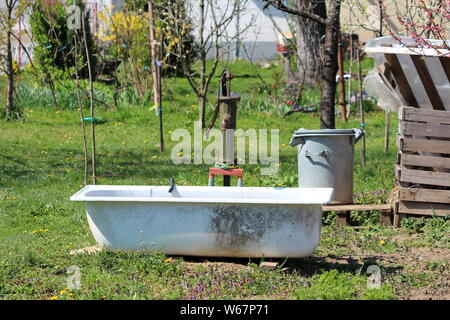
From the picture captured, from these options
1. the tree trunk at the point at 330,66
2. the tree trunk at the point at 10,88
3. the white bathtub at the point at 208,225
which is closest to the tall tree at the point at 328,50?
the tree trunk at the point at 330,66

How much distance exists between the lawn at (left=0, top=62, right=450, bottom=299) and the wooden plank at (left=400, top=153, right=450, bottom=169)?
0.52 m

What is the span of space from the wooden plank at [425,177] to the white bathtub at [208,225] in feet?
5.09

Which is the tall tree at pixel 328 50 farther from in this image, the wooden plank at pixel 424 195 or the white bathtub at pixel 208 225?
the white bathtub at pixel 208 225

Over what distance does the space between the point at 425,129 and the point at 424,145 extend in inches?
6.2

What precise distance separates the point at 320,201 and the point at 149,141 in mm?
6207

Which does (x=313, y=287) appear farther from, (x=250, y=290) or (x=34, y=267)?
(x=34, y=267)

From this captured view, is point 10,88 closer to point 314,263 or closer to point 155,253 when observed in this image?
point 155,253

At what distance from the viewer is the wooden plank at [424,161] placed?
692 centimetres

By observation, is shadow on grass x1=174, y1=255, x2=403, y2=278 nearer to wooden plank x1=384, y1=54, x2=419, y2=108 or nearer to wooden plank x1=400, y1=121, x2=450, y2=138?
wooden plank x1=400, y1=121, x2=450, y2=138

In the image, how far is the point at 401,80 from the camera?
289 inches

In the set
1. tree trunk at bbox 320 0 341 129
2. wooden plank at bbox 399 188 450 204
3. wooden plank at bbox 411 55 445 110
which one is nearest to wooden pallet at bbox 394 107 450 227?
wooden plank at bbox 399 188 450 204

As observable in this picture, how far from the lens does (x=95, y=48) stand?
1570cm
